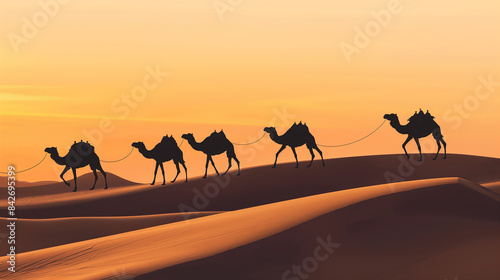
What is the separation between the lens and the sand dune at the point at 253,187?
32.2m

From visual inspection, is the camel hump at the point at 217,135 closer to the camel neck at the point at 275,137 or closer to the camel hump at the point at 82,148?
the camel neck at the point at 275,137

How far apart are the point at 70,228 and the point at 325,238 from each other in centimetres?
1299

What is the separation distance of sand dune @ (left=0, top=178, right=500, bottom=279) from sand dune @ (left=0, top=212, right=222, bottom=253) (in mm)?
6370

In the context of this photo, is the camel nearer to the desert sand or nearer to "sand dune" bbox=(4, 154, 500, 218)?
"sand dune" bbox=(4, 154, 500, 218)

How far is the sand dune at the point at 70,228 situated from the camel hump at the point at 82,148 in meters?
6.34

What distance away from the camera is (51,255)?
17.9m

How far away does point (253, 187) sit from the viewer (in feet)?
110

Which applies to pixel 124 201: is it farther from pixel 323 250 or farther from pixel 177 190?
pixel 323 250

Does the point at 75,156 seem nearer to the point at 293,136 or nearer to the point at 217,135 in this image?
the point at 217,135

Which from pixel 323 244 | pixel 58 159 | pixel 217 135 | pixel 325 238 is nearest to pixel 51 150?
pixel 58 159

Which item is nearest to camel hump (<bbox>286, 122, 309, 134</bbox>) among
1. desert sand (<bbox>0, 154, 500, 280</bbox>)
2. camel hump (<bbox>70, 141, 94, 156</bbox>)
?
camel hump (<bbox>70, 141, 94, 156</bbox>)

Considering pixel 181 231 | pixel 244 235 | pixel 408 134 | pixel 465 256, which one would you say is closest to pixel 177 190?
pixel 408 134

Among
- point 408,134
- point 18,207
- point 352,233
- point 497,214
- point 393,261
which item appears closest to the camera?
point 393,261

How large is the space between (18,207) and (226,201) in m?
9.58
